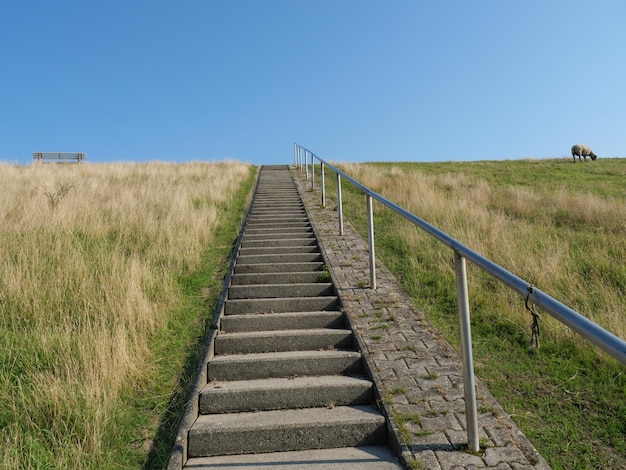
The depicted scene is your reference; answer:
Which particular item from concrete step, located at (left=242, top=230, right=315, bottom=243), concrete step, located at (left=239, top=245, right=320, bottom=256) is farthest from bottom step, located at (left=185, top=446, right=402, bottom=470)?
concrete step, located at (left=242, top=230, right=315, bottom=243)

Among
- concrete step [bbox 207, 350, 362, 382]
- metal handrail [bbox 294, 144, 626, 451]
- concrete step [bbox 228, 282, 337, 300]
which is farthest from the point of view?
concrete step [bbox 228, 282, 337, 300]

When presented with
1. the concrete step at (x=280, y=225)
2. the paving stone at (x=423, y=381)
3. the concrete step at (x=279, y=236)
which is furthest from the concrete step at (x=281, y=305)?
the concrete step at (x=280, y=225)

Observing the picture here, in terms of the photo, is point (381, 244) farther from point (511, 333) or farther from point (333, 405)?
point (333, 405)

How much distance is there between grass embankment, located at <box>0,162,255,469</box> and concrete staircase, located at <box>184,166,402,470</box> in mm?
356

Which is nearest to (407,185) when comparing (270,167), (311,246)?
(311,246)

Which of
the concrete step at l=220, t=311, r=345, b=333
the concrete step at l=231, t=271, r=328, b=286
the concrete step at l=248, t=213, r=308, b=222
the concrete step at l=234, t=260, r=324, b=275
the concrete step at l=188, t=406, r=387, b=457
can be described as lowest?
the concrete step at l=188, t=406, r=387, b=457

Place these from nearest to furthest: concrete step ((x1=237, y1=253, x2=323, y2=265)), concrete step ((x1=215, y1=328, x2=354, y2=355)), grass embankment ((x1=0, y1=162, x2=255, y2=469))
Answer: grass embankment ((x1=0, y1=162, x2=255, y2=469)) < concrete step ((x1=215, y1=328, x2=354, y2=355)) < concrete step ((x1=237, y1=253, x2=323, y2=265))

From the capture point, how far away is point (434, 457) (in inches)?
117

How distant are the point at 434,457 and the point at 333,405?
1079 millimetres

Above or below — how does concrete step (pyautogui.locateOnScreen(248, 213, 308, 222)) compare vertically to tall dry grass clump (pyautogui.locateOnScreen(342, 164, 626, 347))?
above

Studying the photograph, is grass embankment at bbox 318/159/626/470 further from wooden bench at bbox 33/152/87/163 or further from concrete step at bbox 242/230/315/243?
wooden bench at bbox 33/152/87/163

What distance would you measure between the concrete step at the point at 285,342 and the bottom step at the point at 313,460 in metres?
1.42

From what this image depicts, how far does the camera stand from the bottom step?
317 centimetres

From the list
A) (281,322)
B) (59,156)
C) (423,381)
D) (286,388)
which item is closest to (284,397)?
(286,388)
